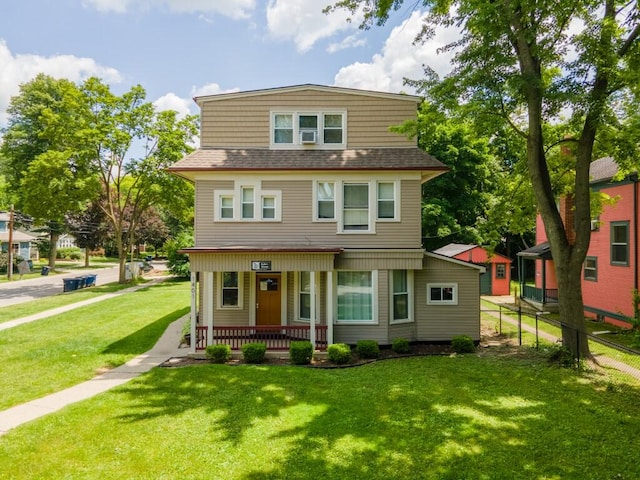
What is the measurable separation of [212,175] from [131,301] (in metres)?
12.7

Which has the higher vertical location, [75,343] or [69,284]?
[69,284]

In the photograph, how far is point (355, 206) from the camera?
13.5m

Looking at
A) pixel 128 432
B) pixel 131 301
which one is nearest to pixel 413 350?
pixel 128 432

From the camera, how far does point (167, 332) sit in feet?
50.3

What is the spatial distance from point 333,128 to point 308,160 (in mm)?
1753

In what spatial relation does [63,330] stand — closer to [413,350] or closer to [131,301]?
[131,301]

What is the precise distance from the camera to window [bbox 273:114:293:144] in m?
14.3

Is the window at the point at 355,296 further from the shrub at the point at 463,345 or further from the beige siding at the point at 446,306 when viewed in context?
the shrub at the point at 463,345

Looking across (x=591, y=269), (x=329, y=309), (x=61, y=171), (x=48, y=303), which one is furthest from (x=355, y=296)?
(x=61, y=171)

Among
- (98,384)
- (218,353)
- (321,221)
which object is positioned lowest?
(98,384)

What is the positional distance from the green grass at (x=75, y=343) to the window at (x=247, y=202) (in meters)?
5.67

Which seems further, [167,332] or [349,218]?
[167,332]

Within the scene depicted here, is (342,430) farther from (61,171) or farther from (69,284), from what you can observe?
(61,171)

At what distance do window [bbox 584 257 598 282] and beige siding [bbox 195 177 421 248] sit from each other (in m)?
11.7
